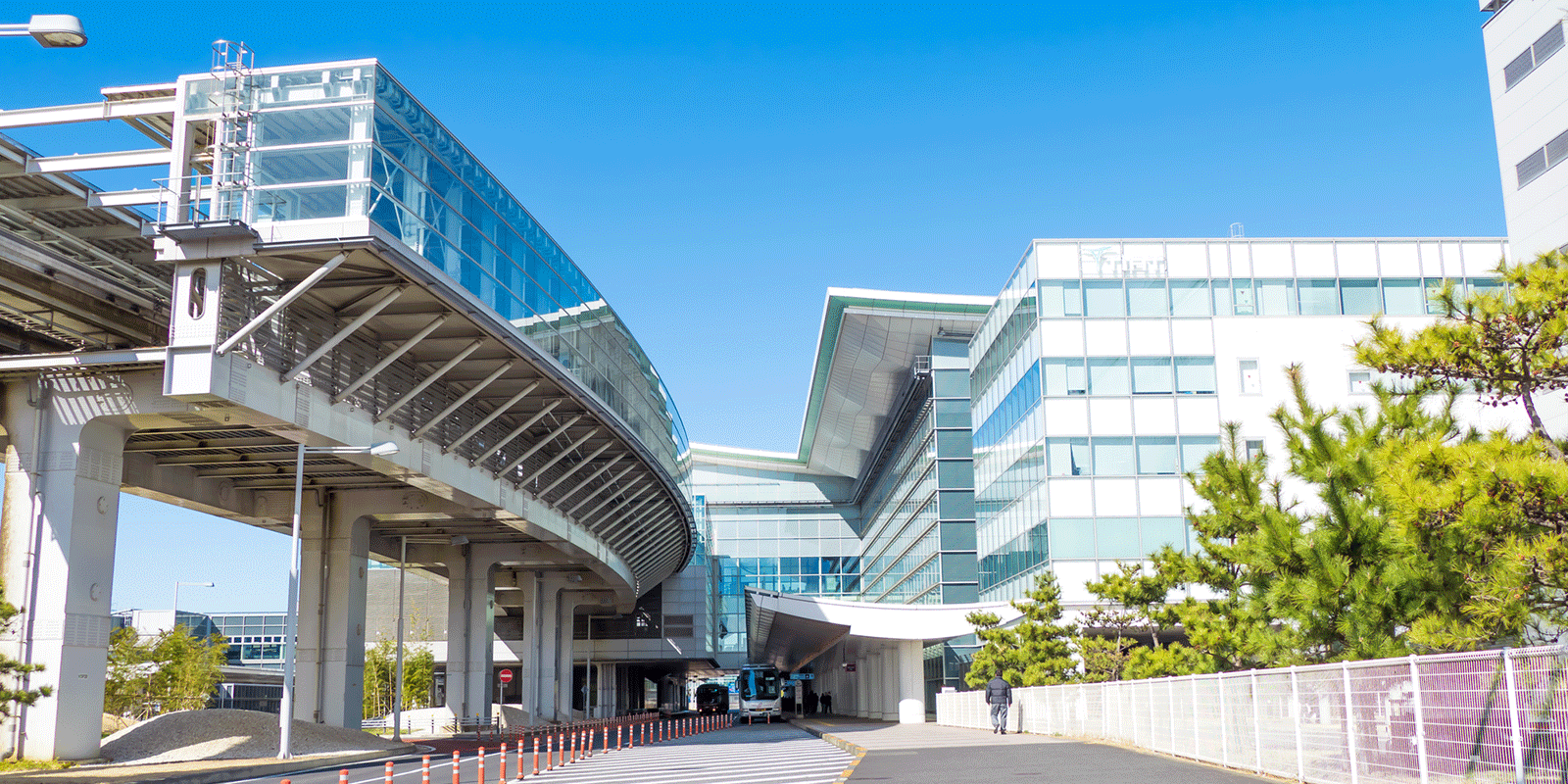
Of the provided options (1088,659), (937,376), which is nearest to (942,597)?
(937,376)

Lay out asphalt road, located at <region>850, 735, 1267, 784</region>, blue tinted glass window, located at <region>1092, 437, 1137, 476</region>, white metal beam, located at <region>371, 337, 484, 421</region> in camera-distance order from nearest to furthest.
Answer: asphalt road, located at <region>850, 735, 1267, 784</region> → white metal beam, located at <region>371, 337, 484, 421</region> → blue tinted glass window, located at <region>1092, 437, 1137, 476</region>

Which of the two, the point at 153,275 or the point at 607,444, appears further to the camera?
the point at 607,444

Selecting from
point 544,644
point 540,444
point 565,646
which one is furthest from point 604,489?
point 565,646

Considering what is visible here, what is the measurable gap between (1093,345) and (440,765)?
26251 millimetres

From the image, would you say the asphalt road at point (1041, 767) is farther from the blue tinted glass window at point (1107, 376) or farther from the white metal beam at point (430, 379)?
the blue tinted glass window at point (1107, 376)

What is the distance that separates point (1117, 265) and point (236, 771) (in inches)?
1261

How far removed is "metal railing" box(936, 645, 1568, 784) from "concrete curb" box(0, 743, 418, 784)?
15188 mm

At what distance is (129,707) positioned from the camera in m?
52.6

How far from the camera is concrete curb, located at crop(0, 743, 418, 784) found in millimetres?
19484

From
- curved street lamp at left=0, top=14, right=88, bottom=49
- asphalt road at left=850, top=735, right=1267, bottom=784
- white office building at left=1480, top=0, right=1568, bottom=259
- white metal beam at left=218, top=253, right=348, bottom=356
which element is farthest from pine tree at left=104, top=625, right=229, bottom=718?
white office building at left=1480, top=0, right=1568, bottom=259

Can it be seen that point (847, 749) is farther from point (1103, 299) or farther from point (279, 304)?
point (1103, 299)

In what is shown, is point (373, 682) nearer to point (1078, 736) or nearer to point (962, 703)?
point (962, 703)

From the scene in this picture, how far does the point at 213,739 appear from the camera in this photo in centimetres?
2703

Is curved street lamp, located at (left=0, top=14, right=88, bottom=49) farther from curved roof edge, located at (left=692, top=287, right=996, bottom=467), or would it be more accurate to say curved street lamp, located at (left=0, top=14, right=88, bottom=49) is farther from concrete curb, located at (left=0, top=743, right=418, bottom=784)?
curved roof edge, located at (left=692, top=287, right=996, bottom=467)
